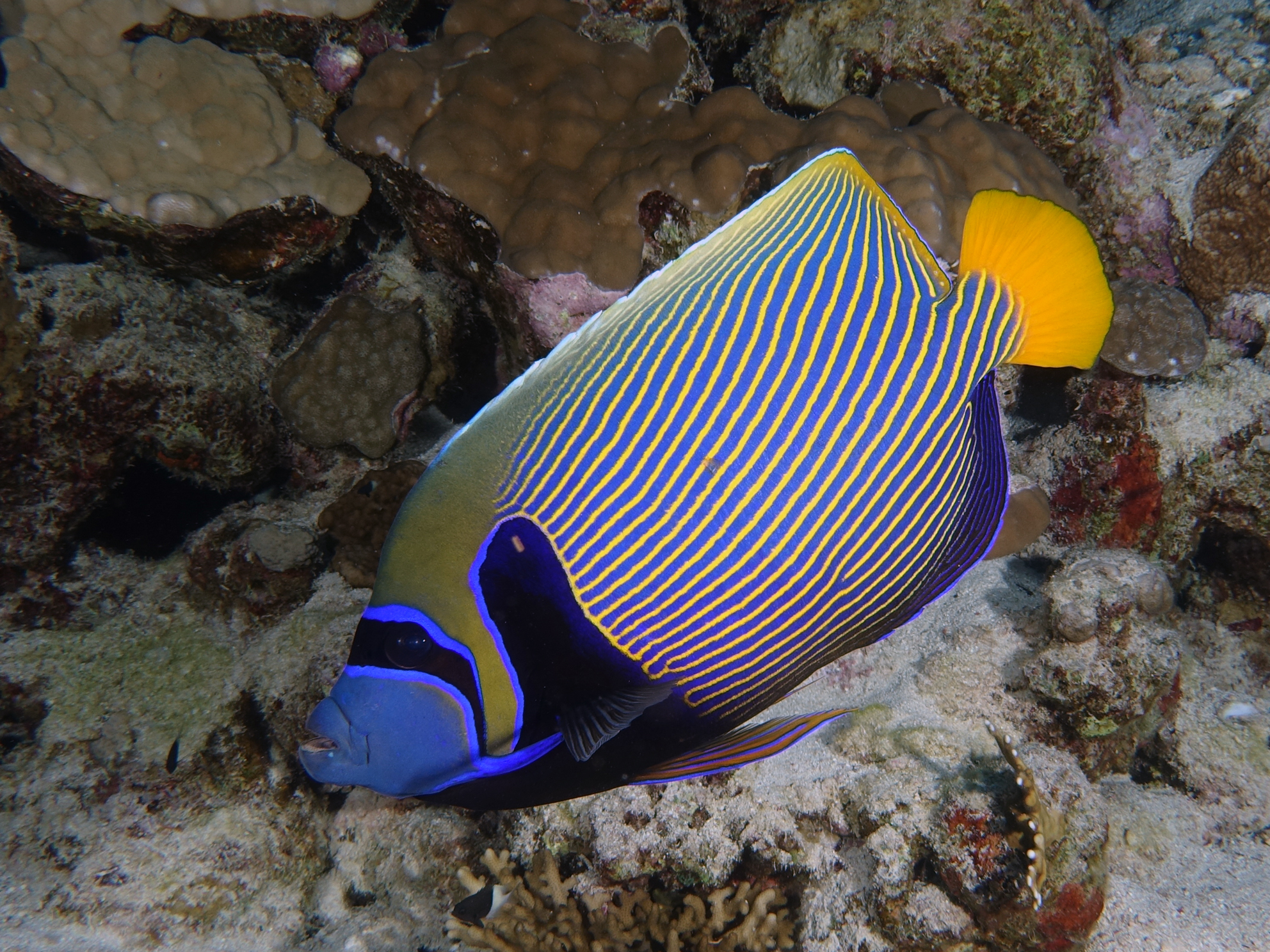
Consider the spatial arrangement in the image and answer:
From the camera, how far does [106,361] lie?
3436mm

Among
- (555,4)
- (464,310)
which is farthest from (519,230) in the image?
(555,4)

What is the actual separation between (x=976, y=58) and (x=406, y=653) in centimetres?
370

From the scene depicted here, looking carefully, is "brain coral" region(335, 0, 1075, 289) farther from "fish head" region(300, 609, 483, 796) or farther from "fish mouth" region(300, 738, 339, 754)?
"fish mouth" region(300, 738, 339, 754)

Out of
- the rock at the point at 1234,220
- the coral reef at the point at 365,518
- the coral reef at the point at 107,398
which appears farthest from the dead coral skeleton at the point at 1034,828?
the coral reef at the point at 107,398

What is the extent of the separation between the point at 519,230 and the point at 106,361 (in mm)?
2474

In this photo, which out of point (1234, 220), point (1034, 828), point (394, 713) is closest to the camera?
point (394, 713)

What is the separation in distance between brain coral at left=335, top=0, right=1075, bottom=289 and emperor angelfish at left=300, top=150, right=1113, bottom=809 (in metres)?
1.37

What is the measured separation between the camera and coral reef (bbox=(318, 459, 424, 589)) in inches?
140

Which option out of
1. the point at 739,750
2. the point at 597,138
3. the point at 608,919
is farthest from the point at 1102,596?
the point at 597,138

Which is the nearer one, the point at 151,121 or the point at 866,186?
the point at 866,186

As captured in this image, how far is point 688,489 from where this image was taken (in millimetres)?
1338

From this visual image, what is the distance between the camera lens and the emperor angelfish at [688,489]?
132 centimetres

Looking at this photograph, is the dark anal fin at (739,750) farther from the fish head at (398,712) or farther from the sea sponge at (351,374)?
the sea sponge at (351,374)

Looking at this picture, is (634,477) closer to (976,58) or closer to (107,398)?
(976,58)
